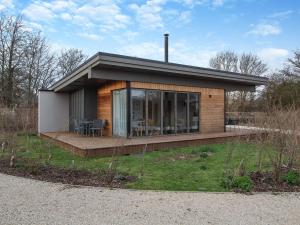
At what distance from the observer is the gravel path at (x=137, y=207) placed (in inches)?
150

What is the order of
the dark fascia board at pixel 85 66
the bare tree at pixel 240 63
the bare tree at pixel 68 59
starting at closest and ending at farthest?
the dark fascia board at pixel 85 66
the bare tree at pixel 68 59
the bare tree at pixel 240 63

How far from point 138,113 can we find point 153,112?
2.38 feet

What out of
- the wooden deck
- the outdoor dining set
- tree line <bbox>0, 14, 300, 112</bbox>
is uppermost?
tree line <bbox>0, 14, 300, 112</bbox>

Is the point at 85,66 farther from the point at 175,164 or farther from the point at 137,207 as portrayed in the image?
the point at 137,207

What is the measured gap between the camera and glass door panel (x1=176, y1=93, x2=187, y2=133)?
12.9 m

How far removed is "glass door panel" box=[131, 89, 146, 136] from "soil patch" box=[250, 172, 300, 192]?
6160 millimetres

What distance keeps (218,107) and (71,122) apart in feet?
26.8

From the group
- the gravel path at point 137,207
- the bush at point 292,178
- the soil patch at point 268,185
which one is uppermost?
the bush at point 292,178

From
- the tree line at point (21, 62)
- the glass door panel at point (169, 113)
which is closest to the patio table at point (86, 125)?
the glass door panel at point (169, 113)

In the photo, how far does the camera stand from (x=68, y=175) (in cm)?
618

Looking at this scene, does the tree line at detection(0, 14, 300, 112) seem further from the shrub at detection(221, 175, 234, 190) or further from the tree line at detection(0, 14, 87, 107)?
the shrub at detection(221, 175, 234, 190)

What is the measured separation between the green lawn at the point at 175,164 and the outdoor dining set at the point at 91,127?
120 inches

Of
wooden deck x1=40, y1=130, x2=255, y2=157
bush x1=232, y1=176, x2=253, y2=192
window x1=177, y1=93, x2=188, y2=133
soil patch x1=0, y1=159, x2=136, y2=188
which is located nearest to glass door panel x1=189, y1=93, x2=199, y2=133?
window x1=177, y1=93, x2=188, y2=133

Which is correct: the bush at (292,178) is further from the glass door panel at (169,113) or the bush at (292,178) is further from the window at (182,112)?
the window at (182,112)
